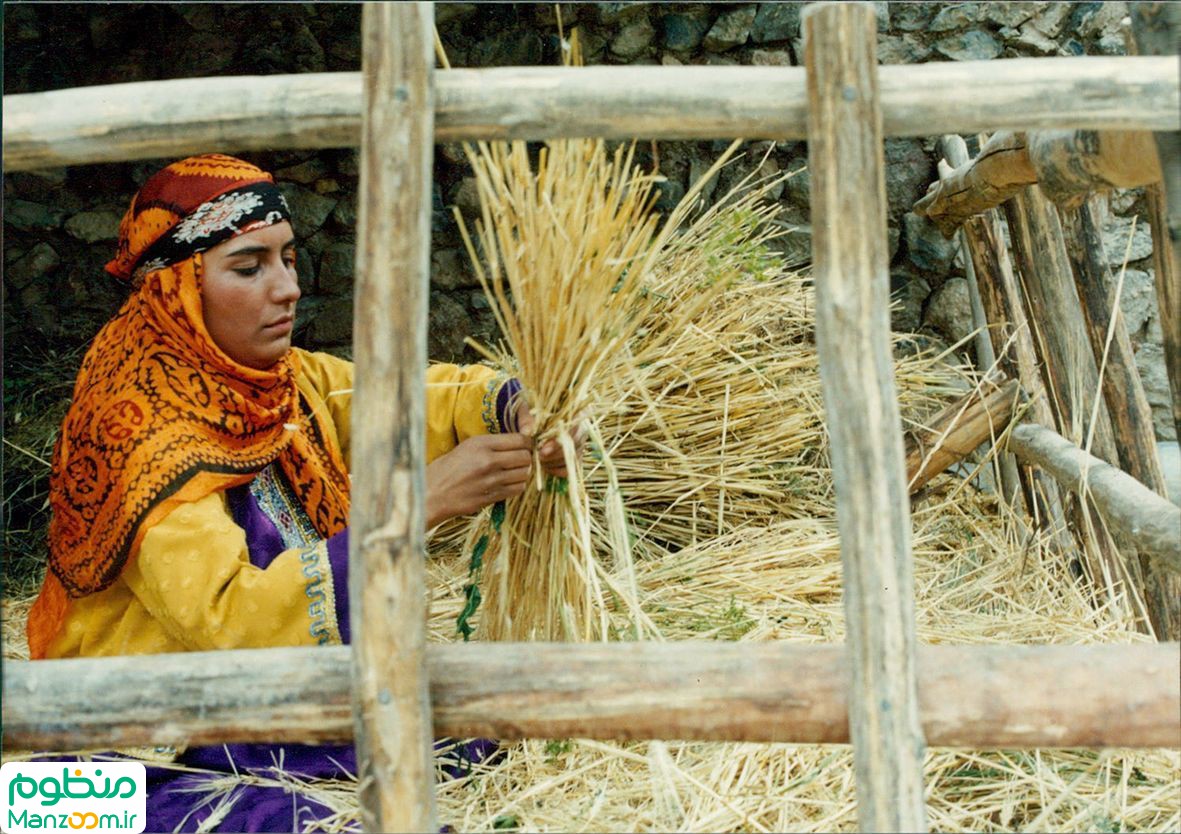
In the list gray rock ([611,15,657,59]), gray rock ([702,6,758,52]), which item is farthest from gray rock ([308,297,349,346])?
gray rock ([702,6,758,52])

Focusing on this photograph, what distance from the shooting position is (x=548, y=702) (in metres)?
1.44

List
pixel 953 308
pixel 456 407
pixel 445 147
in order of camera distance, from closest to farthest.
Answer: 1. pixel 456 407
2. pixel 953 308
3. pixel 445 147

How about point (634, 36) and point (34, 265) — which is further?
point (34, 265)

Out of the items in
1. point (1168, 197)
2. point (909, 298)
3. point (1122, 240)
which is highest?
point (1122, 240)

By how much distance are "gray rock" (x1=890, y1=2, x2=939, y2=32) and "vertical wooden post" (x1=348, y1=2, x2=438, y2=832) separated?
2568 millimetres

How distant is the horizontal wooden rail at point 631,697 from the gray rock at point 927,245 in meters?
2.35

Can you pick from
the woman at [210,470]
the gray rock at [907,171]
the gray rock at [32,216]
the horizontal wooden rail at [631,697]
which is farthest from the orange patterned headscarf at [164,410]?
the gray rock at [907,171]

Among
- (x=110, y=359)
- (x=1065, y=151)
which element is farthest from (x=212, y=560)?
(x=1065, y=151)

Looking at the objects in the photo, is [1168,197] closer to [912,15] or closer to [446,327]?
[912,15]

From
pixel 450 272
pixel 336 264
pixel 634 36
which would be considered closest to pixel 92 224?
pixel 336 264

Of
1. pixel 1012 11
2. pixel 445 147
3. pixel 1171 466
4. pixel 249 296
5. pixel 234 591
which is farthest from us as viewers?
pixel 445 147

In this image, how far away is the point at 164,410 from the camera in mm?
1898

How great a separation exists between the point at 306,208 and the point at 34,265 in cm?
93

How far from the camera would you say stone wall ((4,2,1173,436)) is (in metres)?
3.60
